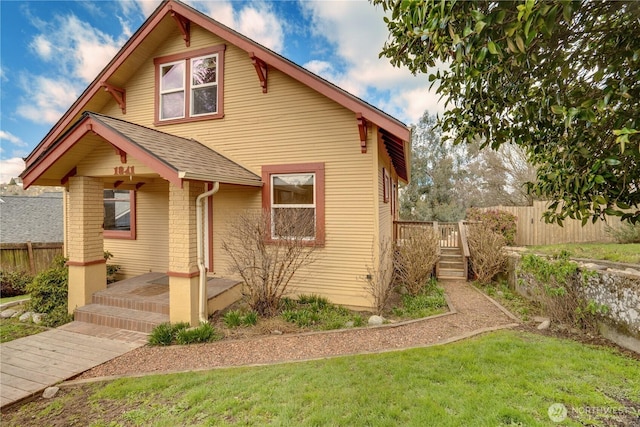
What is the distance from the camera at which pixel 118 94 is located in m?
9.08

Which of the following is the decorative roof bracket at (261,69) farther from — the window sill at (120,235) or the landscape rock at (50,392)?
the landscape rock at (50,392)

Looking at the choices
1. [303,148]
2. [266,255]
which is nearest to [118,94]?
[303,148]

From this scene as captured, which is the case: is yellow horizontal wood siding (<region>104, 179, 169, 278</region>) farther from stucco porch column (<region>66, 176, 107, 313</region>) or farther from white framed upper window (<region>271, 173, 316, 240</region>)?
white framed upper window (<region>271, 173, 316, 240</region>)

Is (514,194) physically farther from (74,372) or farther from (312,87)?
(74,372)

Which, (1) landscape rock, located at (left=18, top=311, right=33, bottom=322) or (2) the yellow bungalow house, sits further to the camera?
(1) landscape rock, located at (left=18, top=311, right=33, bottom=322)

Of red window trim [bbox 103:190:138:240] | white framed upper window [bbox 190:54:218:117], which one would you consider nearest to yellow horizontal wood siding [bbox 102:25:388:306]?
white framed upper window [bbox 190:54:218:117]

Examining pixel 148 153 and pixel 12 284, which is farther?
pixel 12 284

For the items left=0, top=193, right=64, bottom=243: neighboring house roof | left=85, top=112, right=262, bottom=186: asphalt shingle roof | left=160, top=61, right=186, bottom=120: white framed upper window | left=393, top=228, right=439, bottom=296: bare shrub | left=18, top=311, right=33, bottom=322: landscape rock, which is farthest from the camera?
left=0, top=193, right=64, bottom=243: neighboring house roof

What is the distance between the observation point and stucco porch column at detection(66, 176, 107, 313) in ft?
22.2

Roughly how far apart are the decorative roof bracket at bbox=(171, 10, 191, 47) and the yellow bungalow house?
3cm

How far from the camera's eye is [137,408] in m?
3.43

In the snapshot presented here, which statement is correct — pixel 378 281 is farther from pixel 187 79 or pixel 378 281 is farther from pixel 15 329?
pixel 15 329

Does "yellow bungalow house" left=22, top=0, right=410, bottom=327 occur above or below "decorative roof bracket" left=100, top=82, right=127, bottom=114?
below

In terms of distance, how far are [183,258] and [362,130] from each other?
461 cm
